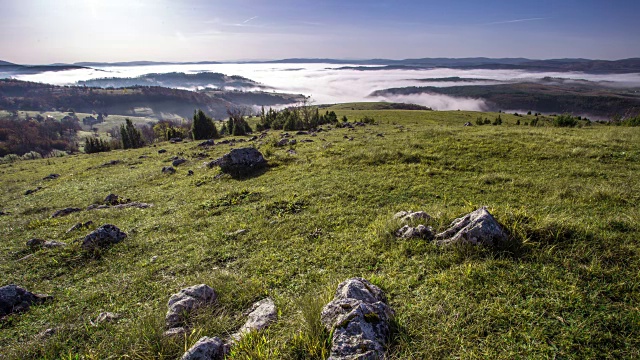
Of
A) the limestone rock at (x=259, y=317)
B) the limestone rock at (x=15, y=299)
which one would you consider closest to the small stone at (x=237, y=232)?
the limestone rock at (x=259, y=317)

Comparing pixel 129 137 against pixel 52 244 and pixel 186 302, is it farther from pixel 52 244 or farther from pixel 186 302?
pixel 186 302

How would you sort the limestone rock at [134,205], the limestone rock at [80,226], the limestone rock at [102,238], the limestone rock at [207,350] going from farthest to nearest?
Result: the limestone rock at [134,205] → the limestone rock at [80,226] → the limestone rock at [102,238] → the limestone rock at [207,350]

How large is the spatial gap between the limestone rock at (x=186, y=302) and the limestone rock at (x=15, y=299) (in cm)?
488

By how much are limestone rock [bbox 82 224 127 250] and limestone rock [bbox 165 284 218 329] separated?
7.11m

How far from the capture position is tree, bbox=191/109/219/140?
6700 centimetres

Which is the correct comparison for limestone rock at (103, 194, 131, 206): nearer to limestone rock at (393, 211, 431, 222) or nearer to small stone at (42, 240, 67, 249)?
small stone at (42, 240, 67, 249)

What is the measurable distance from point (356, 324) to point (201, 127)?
71079mm

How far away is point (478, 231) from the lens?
271 inches

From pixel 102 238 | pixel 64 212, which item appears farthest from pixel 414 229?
pixel 64 212

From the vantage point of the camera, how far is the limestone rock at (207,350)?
4.32 metres

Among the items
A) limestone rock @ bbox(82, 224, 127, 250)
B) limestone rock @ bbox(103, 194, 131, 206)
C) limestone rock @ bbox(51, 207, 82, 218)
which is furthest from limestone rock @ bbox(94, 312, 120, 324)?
limestone rock @ bbox(51, 207, 82, 218)

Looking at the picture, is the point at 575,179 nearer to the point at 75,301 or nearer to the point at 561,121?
the point at 75,301

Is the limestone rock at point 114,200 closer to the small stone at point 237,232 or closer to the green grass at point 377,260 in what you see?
the green grass at point 377,260

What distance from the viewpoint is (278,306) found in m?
5.97
